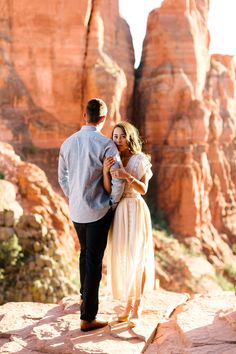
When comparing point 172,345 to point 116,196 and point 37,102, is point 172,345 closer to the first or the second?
point 116,196

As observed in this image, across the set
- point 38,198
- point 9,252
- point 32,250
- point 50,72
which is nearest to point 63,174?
point 9,252

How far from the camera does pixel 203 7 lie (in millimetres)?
20297

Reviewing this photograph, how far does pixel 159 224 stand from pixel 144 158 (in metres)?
14.4

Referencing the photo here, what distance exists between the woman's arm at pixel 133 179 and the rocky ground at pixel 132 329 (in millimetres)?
1093

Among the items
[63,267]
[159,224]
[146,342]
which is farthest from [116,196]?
[159,224]

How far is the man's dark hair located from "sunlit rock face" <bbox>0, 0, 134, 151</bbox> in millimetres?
11908

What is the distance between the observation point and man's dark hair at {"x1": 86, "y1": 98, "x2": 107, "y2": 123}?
11.5ft

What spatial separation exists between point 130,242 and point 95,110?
1090mm

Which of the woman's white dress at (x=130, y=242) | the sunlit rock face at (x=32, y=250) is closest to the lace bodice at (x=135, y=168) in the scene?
the woman's white dress at (x=130, y=242)

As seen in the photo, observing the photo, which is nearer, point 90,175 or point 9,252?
point 90,175

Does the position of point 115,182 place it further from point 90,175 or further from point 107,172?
point 90,175

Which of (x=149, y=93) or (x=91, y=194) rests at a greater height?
(x=149, y=93)

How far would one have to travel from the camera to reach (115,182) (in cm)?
347

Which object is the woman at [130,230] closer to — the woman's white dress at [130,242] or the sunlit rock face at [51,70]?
the woman's white dress at [130,242]
